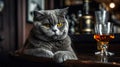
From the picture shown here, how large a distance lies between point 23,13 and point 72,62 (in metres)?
2.12

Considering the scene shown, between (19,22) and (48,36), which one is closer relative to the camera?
(48,36)

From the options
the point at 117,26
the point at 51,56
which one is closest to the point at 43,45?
the point at 51,56

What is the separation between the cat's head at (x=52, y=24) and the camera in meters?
1.21

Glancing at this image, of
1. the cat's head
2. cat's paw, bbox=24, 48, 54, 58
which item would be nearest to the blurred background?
the cat's head

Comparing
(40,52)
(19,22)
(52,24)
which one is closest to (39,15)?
(52,24)

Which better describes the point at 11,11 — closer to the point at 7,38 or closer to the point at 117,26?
the point at 7,38

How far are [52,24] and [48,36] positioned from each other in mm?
57

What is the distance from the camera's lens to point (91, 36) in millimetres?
1612

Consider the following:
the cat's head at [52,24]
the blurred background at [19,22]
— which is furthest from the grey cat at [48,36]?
the blurred background at [19,22]

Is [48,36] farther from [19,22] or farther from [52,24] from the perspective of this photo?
[19,22]

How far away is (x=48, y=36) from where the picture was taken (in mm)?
1208

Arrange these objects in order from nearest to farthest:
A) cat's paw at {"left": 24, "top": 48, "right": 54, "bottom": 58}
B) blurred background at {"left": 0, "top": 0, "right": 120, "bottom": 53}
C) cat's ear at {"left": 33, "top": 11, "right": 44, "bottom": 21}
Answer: cat's paw at {"left": 24, "top": 48, "right": 54, "bottom": 58} < cat's ear at {"left": 33, "top": 11, "right": 44, "bottom": 21} < blurred background at {"left": 0, "top": 0, "right": 120, "bottom": 53}

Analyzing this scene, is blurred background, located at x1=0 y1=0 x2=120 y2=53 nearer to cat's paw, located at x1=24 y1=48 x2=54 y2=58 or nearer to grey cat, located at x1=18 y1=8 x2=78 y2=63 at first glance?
grey cat, located at x1=18 y1=8 x2=78 y2=63

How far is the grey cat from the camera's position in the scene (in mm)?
1193
